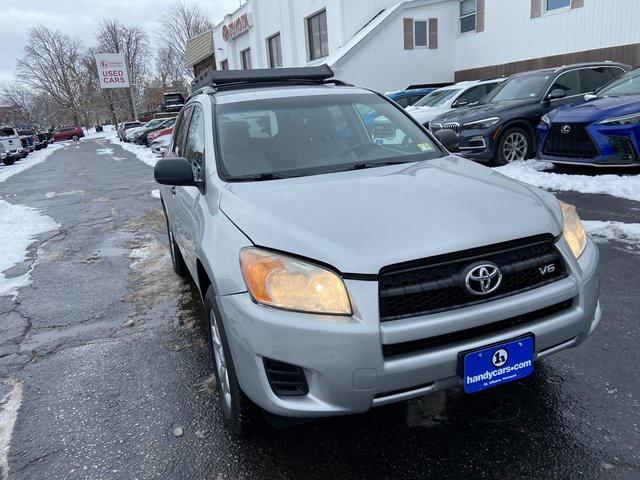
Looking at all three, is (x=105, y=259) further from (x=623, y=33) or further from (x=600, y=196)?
(x=623, y=33)

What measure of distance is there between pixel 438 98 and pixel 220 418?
11324 mm

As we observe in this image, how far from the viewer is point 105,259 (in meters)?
6.22

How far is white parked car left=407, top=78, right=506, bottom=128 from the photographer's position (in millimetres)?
11633

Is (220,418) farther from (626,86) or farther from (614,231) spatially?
(626,86)

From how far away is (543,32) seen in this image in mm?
16984

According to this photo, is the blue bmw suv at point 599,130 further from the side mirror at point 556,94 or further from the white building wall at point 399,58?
the white building wall at point 399,58

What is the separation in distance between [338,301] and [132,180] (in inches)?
534

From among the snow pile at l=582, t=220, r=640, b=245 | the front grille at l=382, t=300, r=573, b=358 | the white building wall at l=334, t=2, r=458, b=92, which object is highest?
the white building wall at l=334, t=2, r=458, b=92

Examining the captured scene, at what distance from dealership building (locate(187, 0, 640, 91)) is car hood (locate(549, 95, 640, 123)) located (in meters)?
8.82

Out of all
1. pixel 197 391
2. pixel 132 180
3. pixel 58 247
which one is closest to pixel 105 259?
pixel 58 247

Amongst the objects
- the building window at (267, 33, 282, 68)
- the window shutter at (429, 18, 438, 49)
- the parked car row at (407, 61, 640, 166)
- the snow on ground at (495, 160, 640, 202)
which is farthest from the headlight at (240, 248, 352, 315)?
the building window at (267, 33, 282, 68)

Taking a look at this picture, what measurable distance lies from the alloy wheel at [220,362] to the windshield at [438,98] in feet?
34.9

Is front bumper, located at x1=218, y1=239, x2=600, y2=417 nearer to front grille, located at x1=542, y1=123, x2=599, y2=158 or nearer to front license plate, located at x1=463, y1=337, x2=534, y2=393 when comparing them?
front license plate, located at x1=463, y1=337, x2=534, y2=393

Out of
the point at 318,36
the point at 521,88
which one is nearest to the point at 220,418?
the point at 521,88
